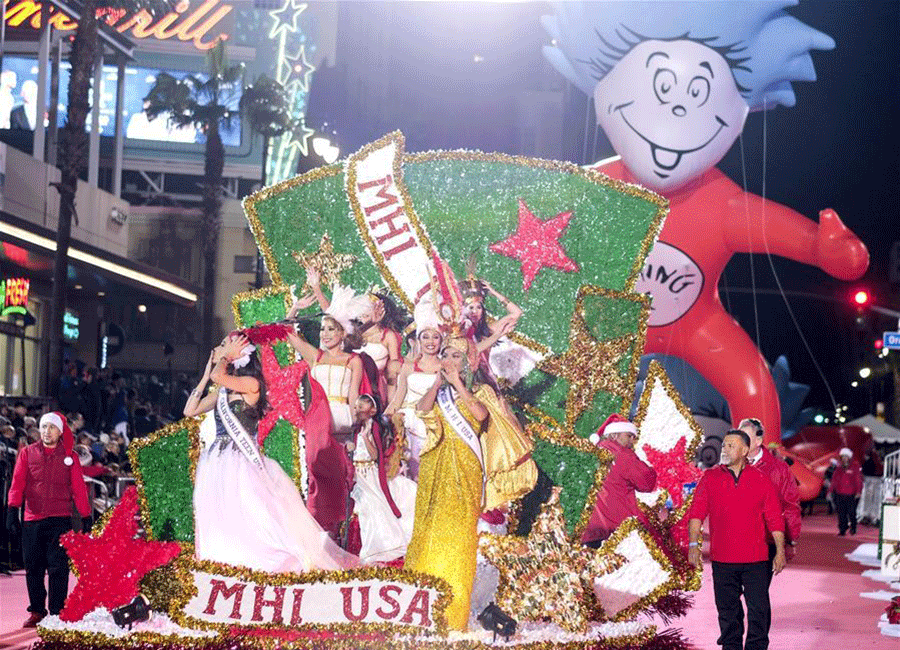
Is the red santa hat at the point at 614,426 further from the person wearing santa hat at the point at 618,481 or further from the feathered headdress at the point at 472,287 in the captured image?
the feathered headdress at the point at 472,287

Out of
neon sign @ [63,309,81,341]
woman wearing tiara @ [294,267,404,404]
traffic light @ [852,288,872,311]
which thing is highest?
traffic light @ [852,288,872,311]

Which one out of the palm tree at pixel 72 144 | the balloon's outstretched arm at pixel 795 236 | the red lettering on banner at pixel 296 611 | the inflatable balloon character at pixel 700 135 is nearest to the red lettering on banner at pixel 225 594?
the red lettering on banner at pixel 296 611

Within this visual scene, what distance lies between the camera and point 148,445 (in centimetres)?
972

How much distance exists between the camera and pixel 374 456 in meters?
9.62

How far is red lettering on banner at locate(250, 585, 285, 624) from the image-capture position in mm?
8766

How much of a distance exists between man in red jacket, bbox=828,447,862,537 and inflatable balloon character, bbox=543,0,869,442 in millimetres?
6684

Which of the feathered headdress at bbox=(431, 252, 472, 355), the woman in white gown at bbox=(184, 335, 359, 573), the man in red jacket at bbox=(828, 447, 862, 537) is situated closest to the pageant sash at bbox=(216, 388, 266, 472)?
the woman in white gown at bbox=(184, 335, 359, 573)

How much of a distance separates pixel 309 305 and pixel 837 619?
17.8 feet

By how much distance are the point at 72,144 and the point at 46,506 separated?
1512 cm

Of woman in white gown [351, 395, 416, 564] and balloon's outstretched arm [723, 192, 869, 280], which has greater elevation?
balloon's outstretched arm [723, 192, 869, 280]

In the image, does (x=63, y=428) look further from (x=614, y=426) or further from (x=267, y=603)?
(x=614, y=426)

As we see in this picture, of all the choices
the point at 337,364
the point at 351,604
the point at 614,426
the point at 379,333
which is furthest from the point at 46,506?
the point at 614,426

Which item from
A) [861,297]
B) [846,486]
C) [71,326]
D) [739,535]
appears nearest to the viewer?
[739,535]

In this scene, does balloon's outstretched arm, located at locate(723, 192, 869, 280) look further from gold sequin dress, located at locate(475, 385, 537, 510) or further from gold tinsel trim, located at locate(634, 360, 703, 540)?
gold sequin dress, located at locate(475, 385, 537, 510)
